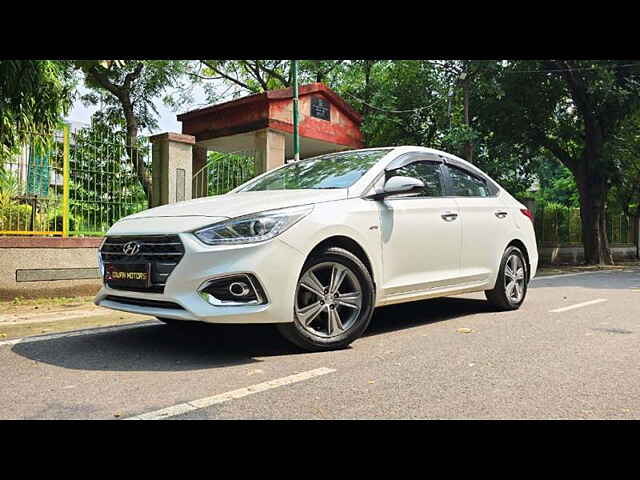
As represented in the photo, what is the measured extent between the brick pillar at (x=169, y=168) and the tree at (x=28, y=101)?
5.69 ft

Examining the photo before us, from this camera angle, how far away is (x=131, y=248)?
4.17m

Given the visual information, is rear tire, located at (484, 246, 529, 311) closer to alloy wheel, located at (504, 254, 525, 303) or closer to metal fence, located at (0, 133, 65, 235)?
alloy wheel, located at (504, 254, 525, 303)

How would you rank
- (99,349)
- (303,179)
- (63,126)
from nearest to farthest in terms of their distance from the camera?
1. (99,349)
2. (303,179)
3. (63,126)

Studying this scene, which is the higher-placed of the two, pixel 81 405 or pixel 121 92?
pixel 121 92

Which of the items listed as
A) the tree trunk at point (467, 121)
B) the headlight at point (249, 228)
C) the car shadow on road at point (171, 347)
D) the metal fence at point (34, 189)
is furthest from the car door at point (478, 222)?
the tree trunk at point (467, 121)

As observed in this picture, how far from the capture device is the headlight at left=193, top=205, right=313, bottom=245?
12.8 ft

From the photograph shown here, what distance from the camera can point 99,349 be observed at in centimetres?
445

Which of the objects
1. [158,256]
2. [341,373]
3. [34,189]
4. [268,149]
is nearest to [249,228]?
[158,256]

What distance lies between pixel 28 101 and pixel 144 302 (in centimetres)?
533

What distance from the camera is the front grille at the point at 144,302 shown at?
3.91 metres

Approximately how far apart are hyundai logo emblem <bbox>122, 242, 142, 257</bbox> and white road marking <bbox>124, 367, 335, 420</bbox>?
1383 millimetres
